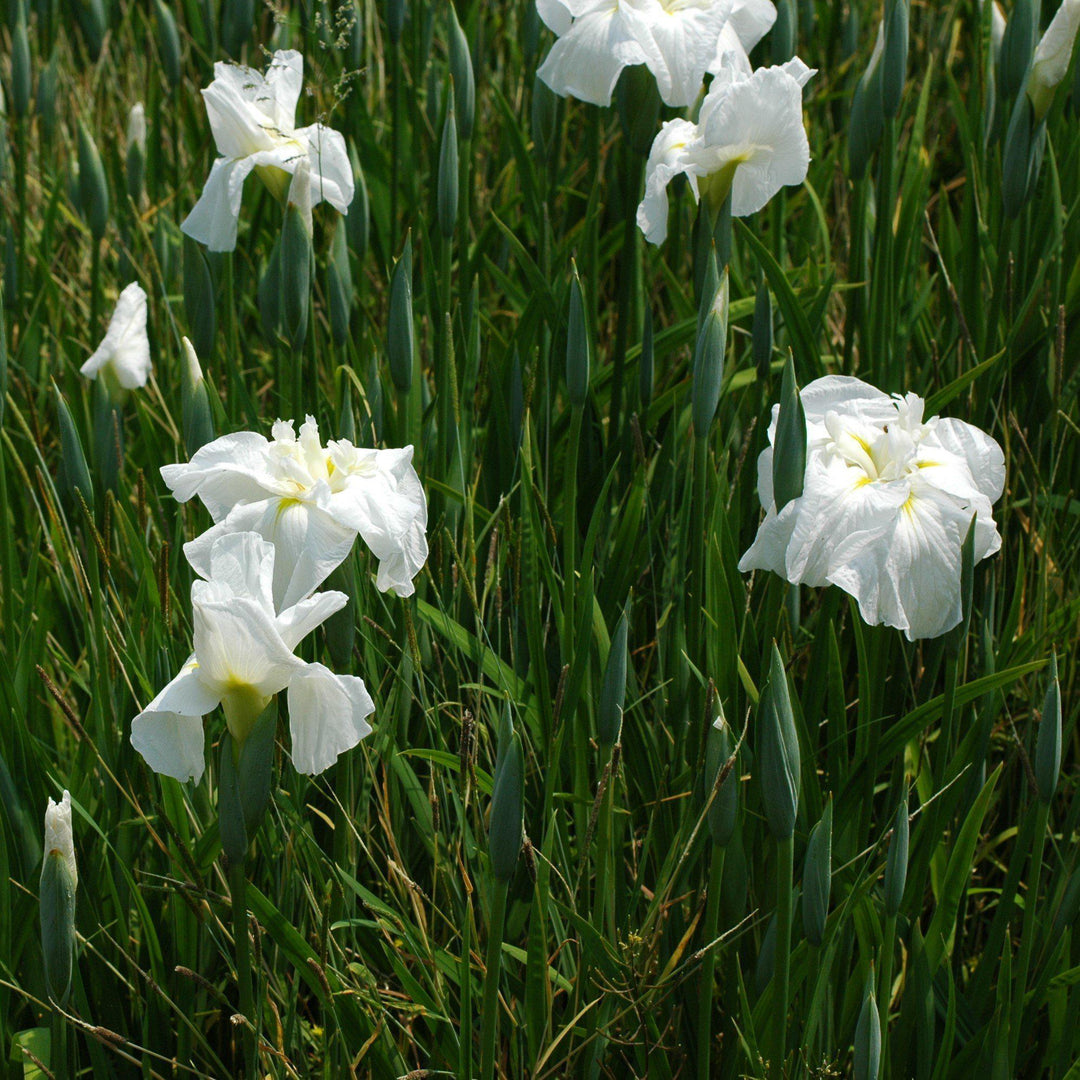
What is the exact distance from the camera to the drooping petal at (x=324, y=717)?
0.97 metres

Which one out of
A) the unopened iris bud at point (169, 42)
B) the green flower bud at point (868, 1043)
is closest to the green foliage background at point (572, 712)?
the green flower bud at point (868, 1043)

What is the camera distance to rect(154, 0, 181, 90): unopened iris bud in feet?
8.10

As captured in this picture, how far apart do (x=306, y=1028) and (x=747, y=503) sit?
0.90m

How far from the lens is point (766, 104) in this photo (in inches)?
56.2

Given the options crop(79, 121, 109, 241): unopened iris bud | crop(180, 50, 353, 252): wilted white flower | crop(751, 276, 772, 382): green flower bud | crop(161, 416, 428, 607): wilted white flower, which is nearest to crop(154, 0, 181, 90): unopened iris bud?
crop(79, 121, 109, 241): unopened iris bud

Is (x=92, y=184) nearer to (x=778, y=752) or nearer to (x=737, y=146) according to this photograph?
(x=737, y=146)

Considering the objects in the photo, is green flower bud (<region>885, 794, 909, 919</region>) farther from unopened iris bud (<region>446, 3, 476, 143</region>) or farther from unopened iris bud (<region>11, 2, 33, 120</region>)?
unopened iris bud (<region>11, 2, 33, 120</region>)

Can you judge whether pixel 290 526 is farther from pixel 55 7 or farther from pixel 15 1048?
pixel 55 7

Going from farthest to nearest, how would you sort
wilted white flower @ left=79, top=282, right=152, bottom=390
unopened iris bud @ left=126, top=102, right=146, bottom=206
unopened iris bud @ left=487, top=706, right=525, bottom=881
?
unopened iris bud @ left=126, top=102, right=146, bottom=206
wilted white flower @ left=79, top=282, right=152, bottom=390
unopened iris bud @ left=487, top=706, right=525, bottom=881

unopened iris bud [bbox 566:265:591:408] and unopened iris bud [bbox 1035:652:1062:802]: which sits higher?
unopened iris bud [bbox 566:265:591:408]

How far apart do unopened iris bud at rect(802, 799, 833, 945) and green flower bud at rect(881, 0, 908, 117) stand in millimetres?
1154

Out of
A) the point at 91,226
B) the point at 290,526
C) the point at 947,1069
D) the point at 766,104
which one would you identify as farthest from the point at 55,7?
the point at 947,1069

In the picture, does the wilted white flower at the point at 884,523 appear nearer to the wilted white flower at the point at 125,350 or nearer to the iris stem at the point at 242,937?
the iris stem at the point at 242,937

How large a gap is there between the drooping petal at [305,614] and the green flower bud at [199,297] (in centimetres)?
88
